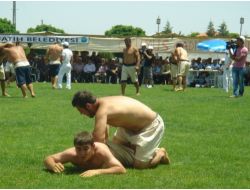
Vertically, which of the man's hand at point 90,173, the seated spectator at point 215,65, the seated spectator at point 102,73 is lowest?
the seated spectator at point 102,73

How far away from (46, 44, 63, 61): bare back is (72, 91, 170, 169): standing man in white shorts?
1582cm

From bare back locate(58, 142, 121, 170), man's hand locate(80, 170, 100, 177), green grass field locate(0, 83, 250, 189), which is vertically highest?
bare back locate(58, 142, 121, 170)

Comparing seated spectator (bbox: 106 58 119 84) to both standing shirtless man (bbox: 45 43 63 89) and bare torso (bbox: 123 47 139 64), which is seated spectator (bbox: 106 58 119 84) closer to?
standing shirtless man (bbox: 45 43 63 89)

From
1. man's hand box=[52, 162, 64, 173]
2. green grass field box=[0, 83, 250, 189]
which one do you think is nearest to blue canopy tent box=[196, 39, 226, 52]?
green grass field box=[0, 83, 250, 189]

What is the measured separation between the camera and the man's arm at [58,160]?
644cm

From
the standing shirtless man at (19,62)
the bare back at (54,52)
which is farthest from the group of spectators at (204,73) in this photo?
the standing shirtless man at (19,62)

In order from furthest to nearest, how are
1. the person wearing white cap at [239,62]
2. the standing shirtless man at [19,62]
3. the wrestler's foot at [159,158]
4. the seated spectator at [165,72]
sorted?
1. the seated spectator at [165,72]
2. the person wearing white cap at [239,62]
3. the standing shirtless man at [19,62]
4. the wrestler's foot at [159,158]

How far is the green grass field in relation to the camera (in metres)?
5.95

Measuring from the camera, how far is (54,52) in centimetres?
2256

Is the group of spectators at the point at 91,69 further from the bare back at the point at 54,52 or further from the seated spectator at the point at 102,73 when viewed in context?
the bare back at the point at 54,52

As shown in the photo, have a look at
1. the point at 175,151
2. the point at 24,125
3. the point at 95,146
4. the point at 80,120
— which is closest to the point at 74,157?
the point at 95,146

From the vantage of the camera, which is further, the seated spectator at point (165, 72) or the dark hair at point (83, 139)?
the seated spectator at point (165, 72)

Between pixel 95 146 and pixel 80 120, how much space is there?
484 centimetres

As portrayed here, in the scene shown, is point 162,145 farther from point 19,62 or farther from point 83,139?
point 19,62
